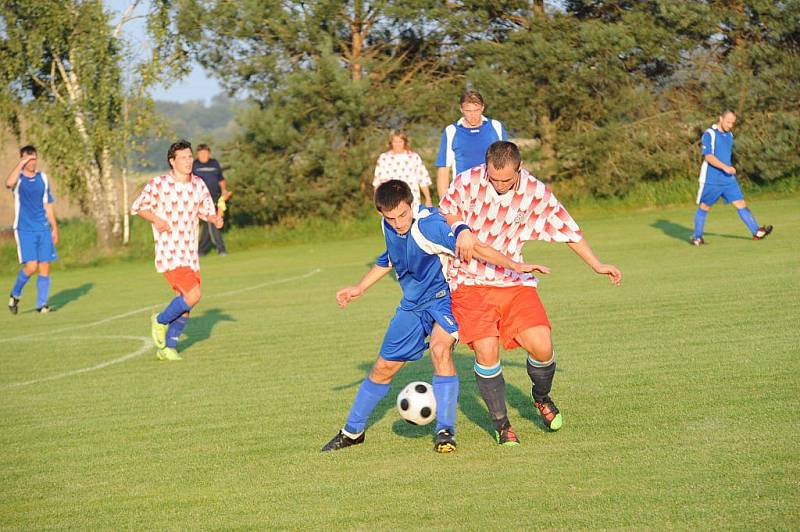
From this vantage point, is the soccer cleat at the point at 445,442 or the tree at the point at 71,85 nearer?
the soccer cleat at the point at 445,442

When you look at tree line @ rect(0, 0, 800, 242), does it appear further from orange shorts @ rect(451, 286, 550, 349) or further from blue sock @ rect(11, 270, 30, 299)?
orange shorts @ rect(451, 286, 550, 349)

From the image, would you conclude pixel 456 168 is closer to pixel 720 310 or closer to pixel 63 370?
pixel 720 310

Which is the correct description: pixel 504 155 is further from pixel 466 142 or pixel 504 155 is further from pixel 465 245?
pixel 466 142

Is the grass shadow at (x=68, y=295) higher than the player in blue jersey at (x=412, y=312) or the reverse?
the reverse

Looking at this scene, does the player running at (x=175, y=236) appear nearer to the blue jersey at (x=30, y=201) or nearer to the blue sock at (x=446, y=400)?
the blue sock at (x=446, y=400)

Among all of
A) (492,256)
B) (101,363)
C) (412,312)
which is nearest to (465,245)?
(492,256)

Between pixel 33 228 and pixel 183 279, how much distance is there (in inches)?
241

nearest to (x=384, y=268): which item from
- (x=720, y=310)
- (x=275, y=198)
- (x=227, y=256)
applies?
(x=720, y=310)

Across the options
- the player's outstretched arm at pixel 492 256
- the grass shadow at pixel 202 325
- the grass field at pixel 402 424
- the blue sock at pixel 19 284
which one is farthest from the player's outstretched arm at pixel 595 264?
the blue sock at pixel 19 284

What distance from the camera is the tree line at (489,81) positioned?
24641mm

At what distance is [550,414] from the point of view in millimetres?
6266

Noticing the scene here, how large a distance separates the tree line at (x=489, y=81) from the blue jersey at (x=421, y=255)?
19066 mm

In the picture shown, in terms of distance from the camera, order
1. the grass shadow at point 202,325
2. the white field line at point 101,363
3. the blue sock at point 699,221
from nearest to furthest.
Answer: the white field line at point 101,363 → the grass shadow at point 202,325 → the blue sock at point 699,221

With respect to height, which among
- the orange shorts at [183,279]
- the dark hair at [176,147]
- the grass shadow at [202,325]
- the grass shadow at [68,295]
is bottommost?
the grass shadow at [68,295]
